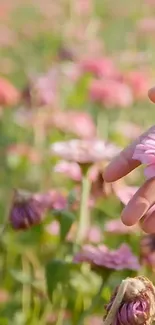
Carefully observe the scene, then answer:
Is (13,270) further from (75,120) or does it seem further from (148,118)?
(148,118)

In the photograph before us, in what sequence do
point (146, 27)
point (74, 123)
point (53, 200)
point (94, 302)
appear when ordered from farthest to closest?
point (146, 27)
point (74, 123)
point (53, 200)
point (94, 302)

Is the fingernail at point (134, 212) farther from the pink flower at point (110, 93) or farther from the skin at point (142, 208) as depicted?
the pink flower at point (110, 93)

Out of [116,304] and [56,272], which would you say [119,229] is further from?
[116,304]

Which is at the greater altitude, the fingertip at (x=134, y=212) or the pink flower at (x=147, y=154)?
the pink flower at (x=147, y=154)

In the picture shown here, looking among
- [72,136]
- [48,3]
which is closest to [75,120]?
[72,136]

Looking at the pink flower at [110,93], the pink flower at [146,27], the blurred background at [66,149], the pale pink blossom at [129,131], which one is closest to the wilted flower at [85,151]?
the blurred background at [66,149]

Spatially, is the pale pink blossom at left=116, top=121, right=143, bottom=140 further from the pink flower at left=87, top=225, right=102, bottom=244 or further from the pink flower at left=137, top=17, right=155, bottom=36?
the pink flower at left=137, top=17, right=155, bottom=36

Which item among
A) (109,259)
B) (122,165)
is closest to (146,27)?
(109,259)
